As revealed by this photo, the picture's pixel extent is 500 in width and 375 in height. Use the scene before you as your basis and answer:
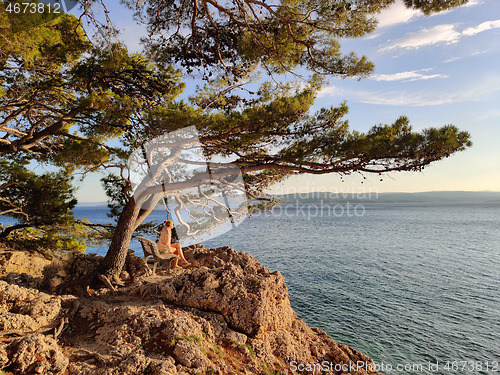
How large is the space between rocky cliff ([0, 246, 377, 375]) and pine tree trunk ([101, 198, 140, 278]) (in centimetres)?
62

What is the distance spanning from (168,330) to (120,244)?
139 inches

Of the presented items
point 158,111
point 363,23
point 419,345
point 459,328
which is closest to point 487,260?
point 459,328

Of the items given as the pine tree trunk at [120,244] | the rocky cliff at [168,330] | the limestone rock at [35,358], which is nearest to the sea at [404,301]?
the rocky cliff at [168,330]

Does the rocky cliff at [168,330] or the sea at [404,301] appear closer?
the rocky cliff at [168,330]

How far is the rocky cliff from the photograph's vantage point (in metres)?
3.32

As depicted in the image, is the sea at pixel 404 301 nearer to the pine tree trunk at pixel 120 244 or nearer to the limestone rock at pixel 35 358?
the pine tree trunk at pixel 120 244

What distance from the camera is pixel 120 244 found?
22.9 feet

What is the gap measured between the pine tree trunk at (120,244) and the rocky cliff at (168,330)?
2.04ft

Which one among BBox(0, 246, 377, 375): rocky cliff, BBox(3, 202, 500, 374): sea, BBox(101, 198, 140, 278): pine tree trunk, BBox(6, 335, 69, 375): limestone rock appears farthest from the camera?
BBox(3, 202, 500, 374): sea

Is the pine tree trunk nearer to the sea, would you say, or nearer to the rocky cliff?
the rocky cliff

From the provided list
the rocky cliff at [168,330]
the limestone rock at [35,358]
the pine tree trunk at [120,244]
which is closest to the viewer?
the limestone rock at [35,358]

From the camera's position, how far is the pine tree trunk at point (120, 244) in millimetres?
6777

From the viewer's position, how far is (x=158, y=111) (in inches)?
236

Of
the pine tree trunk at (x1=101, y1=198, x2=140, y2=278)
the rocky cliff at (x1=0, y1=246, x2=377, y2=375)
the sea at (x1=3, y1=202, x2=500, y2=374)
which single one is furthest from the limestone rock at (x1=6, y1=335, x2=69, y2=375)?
the sea at (x1=3, y1=202, x2=500, y2=374)
